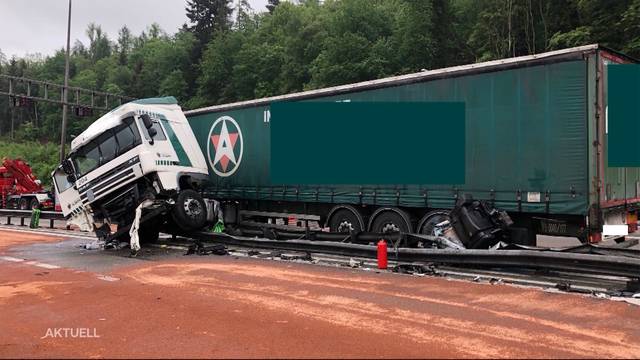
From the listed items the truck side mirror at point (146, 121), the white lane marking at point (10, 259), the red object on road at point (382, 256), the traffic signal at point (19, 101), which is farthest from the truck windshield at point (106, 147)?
the traffic signal at point (19, 101)

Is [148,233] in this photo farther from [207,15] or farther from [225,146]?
[207,15]

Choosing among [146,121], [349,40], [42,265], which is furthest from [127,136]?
[349,40]

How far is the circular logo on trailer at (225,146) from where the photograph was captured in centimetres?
1372

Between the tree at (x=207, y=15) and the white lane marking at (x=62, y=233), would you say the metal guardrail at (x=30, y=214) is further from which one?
the tree at (x=207, y=15)

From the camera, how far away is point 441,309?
6340mm

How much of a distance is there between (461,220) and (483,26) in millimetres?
28059

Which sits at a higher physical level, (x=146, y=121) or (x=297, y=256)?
(x=146, y=121)

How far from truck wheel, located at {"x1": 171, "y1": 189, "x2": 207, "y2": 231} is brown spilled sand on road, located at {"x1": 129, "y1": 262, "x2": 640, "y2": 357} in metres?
2.95

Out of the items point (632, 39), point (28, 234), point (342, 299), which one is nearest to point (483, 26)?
point (632, 39)

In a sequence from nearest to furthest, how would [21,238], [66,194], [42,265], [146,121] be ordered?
[42,265]
[146,121]
[66,194]
[21,238]

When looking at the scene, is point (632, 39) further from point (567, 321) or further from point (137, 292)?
point (137, 292)

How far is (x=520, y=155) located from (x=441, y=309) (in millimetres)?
3669

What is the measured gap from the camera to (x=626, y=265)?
702cm

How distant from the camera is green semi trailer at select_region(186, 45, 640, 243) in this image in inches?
324
